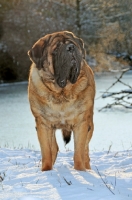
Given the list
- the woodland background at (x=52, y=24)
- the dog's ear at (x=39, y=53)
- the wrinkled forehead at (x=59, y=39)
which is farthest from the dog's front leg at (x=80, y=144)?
the woodland background at (x=52, y=24)

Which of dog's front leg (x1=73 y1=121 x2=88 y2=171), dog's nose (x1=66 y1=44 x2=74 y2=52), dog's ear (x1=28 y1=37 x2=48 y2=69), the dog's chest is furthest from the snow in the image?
dog's nose (x1=66 y1=44 x2=74 y2=52)

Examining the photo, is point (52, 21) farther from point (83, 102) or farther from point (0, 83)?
point (83, 102)

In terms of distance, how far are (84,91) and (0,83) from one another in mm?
22494

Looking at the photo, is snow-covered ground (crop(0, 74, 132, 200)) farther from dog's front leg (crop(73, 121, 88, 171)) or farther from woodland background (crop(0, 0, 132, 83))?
woodland background (crop(0, 0, 132, 83))

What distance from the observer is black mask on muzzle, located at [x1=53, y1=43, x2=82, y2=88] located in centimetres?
396

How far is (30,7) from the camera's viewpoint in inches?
1342

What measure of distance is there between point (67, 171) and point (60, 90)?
0.85 meters

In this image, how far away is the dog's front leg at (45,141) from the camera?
14.2ft

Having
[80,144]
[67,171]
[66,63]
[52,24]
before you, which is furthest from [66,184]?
[52,24]

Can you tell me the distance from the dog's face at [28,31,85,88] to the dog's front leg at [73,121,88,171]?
1.77 ft

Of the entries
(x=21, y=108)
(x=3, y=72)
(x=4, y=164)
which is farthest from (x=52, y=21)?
(x=4, y=164)

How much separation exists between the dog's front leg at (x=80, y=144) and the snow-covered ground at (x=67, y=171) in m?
0.11

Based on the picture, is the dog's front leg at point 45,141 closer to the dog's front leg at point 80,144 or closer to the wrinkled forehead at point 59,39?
the dog's front leg at point 80,144

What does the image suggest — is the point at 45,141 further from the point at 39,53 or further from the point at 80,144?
the point at 39,53
